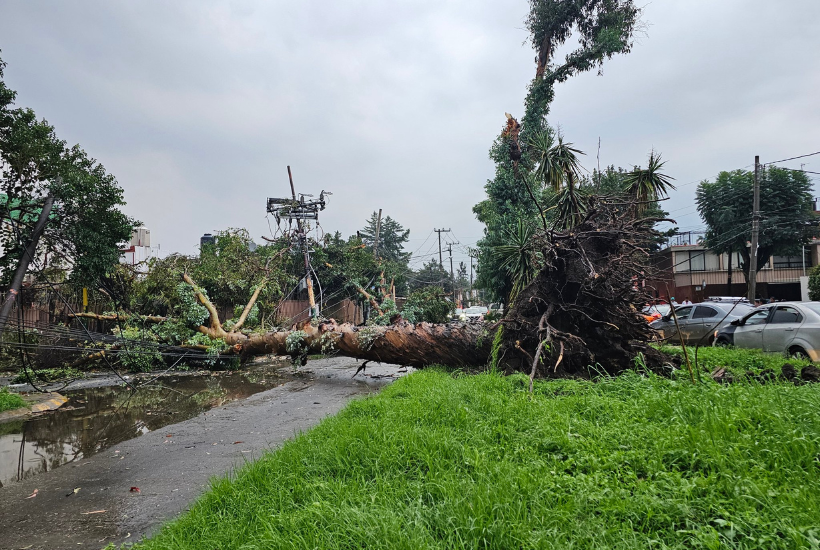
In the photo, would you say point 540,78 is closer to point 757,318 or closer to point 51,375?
point 757,318

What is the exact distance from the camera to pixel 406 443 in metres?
3.63

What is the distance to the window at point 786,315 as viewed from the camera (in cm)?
823

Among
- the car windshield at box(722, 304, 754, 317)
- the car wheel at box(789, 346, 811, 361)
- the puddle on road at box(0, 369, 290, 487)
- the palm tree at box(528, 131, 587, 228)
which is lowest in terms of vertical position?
the puddle on road at box(0, 369, 290, 487)

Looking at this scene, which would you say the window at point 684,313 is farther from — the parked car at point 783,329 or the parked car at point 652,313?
the parked car at point 783,329

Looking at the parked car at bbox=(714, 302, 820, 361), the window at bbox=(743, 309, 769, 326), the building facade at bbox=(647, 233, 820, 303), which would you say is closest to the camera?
the parked car at bbox=(714, 302, 820, 361)

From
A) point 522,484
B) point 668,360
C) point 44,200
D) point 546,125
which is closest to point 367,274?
point 546,125

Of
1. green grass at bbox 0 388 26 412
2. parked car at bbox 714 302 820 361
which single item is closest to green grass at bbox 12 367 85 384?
green grass at bbox 0 388 26 412

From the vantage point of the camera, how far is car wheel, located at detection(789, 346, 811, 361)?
7.84 m

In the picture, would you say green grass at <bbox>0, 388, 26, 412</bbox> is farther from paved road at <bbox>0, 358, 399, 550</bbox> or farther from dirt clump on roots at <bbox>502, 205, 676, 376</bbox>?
dirt clump on roots at <bbox>502, 205, 676, 376</bbox>

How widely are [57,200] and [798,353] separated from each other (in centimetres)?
1362

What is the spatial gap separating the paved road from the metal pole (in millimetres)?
3391

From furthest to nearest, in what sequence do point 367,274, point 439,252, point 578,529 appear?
point 439,252 < point 367,274 < point 578,529

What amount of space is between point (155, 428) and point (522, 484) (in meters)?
6.46

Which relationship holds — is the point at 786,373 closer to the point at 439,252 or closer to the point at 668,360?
the point at 668,360
